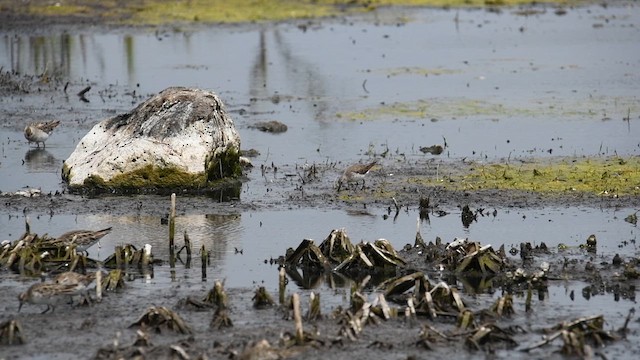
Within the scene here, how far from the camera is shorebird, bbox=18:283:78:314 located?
15.6 m

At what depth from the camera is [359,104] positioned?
109 feet

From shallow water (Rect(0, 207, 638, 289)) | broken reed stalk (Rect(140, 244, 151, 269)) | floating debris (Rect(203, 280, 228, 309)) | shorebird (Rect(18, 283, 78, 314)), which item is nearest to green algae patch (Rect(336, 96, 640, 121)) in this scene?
shallow water (Rect(0, 207, 638, 289))

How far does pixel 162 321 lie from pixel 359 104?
18677 mm

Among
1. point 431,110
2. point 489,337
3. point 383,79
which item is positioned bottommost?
point 489,337

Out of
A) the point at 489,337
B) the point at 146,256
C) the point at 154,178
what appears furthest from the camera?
the point at 154,178

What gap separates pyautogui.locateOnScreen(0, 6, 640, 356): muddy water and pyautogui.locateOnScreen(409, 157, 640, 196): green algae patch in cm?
108

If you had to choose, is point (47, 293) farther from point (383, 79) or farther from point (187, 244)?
point (383, 79)

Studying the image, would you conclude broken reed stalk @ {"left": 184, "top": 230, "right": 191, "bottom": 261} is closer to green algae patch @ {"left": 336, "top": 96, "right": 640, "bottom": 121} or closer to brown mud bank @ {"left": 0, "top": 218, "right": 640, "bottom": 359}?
brown mud bank @ {"left": 0, "top": 218, "right": 640, "bottom": 359}

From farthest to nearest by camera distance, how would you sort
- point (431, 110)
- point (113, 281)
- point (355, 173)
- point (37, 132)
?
point (431, 110) → point (37, 132) → point (355, 173) → point (113, 281)

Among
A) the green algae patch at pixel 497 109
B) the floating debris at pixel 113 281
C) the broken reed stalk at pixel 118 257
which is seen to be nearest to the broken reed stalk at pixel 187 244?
the broken reed stalk at pixel 118 257

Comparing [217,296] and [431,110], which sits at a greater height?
[431,110]

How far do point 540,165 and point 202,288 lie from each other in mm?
10005

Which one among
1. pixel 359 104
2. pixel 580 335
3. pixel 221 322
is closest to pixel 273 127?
pixel 359 104

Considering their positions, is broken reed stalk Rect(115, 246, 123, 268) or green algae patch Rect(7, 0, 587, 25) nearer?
broken reed stalk Rect(115, 246, 123, 268)
